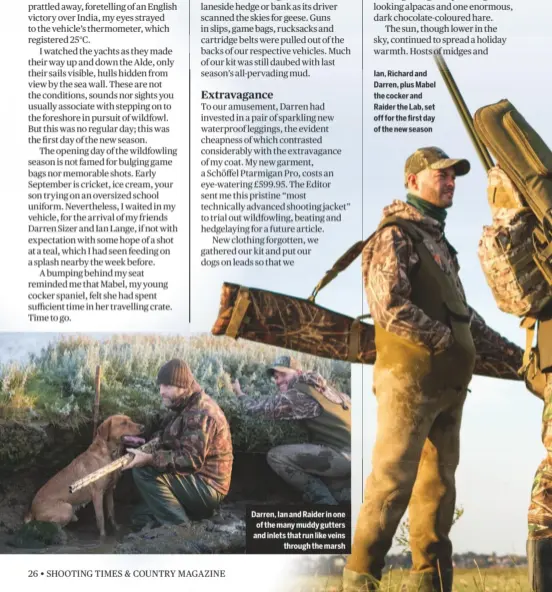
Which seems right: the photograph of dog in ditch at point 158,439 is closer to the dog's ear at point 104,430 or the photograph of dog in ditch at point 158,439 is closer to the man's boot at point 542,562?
the dog's ear at point 104,430

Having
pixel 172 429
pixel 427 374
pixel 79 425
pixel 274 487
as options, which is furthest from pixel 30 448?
pixel 427 374

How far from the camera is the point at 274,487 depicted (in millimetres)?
9008

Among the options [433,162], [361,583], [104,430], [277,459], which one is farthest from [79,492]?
[433,162]

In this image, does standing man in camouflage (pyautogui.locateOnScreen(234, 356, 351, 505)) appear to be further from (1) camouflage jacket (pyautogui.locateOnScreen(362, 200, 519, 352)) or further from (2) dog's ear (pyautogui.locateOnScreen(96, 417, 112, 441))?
(1) camouflage jacket (pyautogui.locateOnScreen(362, 200, 519, 352))

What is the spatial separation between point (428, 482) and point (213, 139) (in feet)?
8.94

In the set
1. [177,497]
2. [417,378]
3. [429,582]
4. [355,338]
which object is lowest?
[429,582]

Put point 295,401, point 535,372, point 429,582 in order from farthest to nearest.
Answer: point 295,401
point 429,582
point 535,372

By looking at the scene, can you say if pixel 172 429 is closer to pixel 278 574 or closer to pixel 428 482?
pixel 278 574

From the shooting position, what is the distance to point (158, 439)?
29.6 feet

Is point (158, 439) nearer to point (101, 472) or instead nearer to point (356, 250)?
point (101, 472)

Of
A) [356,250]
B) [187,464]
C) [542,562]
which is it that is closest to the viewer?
[542,562]

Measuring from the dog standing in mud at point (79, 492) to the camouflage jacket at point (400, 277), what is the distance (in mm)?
2221

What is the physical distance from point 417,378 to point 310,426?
5.66 ft

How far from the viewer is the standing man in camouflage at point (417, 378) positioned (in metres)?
7.45
